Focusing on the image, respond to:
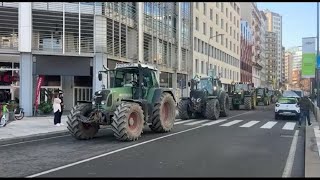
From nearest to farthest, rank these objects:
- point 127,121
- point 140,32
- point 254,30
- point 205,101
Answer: point 127,121, point 205,101, point 140,32, point 254,30

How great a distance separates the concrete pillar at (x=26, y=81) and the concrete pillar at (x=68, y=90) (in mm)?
5354

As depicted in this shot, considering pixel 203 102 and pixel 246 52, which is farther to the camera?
pixel 246 52

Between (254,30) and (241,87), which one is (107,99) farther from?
(254,30)

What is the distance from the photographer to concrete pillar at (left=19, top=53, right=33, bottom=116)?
29.5 meters

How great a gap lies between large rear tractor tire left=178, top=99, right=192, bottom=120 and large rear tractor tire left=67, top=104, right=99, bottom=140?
10.9 metres

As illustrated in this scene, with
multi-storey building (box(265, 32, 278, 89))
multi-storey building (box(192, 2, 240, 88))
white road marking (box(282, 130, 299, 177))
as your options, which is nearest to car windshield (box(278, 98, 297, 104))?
white road marking (box(282, 130, 299, 177))

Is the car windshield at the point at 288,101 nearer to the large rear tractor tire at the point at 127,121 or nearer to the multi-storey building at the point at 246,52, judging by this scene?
the large rear tractor tire at the point at 127,121

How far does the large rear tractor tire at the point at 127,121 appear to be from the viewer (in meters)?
14.8

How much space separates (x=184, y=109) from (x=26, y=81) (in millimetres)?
11094

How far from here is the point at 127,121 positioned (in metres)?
15.0

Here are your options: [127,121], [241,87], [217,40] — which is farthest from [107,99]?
[217,40]

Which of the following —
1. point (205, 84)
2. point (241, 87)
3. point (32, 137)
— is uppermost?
point (205, 84)

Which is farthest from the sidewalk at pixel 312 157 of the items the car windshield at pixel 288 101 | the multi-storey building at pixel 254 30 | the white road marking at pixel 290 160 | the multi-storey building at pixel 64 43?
the multi-storey building at pixel 254 30

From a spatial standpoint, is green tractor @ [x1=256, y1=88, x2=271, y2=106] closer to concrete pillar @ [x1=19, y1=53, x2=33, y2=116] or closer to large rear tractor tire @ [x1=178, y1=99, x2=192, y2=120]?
large rear tractor tire @ [x1=178, y1=99, x2=192, y2=120]
